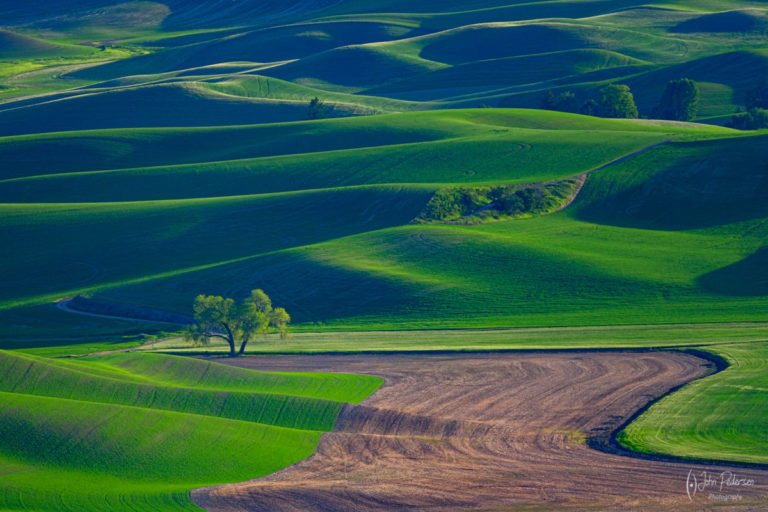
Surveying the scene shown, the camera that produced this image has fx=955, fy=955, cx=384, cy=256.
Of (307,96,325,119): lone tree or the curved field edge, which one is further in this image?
(307,96,325,119): lone tree

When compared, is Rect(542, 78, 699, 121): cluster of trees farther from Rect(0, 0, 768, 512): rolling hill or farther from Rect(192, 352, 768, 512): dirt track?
Rect(192, 352, 768, 512): dirt track

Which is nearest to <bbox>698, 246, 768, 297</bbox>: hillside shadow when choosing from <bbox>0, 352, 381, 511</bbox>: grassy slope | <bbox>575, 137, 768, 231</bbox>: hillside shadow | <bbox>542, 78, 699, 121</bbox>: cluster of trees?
<bbox>575, 137, 768, 231</bbox>: hillside shadow

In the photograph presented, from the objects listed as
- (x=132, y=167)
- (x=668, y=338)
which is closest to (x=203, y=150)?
(x=132, y=167)

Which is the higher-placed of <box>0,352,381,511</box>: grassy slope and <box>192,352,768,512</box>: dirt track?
<box>192,352,768,512</box>: dirt track


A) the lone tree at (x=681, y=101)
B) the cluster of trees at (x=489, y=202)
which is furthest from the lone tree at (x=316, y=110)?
the cluster of trees at (x=489, y=202)

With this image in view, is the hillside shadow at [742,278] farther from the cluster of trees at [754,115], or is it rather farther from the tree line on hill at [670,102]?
the tree line on hill at [670,102]

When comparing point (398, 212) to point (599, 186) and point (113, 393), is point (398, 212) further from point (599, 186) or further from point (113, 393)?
point (113, 393)

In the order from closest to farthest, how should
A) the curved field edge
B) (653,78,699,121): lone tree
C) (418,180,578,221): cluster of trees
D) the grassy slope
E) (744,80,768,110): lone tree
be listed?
the grassy slope, the curved field edge, (418,180,578,221): cluster of trees, (653,78,699,121): lone tree, (744,80,768,110): lone tree

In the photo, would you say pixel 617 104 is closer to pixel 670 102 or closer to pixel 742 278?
pixel 670 102
